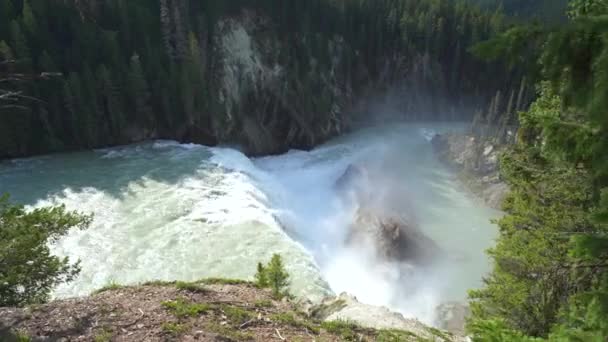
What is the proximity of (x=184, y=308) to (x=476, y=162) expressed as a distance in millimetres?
36132

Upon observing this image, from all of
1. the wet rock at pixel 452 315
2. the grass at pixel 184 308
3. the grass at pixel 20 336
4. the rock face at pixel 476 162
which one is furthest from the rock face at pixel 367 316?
the rock face at pixel 476 162

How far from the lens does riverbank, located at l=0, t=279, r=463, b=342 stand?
29.1ft

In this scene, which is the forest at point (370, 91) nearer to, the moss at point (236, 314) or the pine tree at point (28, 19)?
the pine tree at point (28, 19)

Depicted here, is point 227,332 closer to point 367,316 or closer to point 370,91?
point 367,316

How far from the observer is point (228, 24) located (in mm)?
47938

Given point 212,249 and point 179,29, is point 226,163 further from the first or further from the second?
point 179,29

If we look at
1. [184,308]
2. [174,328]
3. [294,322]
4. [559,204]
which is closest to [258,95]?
[184,308]

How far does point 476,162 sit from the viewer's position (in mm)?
39594

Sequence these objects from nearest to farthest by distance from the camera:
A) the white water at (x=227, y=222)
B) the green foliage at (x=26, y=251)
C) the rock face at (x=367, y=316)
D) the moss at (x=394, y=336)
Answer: the moss at (x=394, y=336) < the green foliage at (x=26, y=251) < the rock face at (x=367, y=316) < the white water at (x=227, y=222)

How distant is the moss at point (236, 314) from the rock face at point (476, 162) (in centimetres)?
2718

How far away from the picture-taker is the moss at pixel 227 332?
29.5 feet

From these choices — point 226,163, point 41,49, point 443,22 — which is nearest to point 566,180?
point 226,163

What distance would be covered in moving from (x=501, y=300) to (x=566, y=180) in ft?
13.0

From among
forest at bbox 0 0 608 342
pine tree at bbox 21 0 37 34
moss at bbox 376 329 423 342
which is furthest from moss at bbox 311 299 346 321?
pine tree at bbox 21 0 37 34
